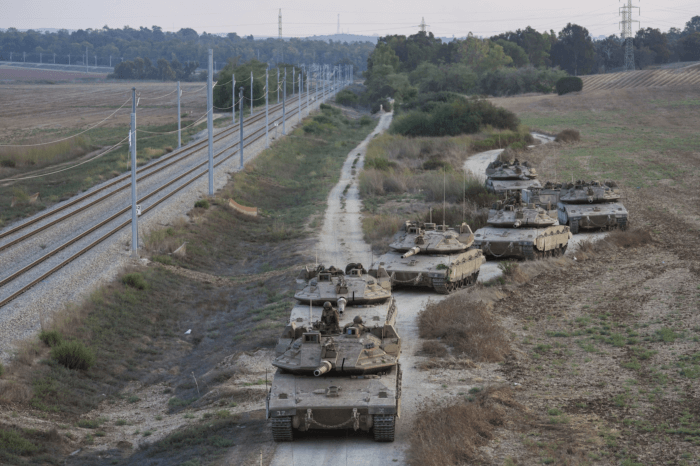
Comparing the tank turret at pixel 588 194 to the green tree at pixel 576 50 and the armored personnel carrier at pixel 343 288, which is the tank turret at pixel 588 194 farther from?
the green tree at pixel 576 50

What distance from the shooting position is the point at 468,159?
65.7 meters

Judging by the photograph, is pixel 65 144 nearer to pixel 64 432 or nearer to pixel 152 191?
pixel 152 191

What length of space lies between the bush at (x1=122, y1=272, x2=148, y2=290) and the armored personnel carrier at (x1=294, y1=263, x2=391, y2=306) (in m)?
8.77

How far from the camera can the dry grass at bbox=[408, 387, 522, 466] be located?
13.4m

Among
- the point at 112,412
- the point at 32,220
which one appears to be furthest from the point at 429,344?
the point at 32,220

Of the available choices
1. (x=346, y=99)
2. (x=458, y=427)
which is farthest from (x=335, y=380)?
(x=346, y=99)

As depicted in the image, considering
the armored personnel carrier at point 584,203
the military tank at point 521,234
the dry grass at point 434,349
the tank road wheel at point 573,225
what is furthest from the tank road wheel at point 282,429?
the tank road wheel at point 573,225

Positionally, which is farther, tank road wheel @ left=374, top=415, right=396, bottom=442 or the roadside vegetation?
the roadside vegetation

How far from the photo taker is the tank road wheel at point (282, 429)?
1413 centimetres

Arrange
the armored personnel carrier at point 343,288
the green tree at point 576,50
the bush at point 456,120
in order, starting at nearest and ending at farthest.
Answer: the armored personnel carrier at point 343,288 → the bush at point 456,120 → the green tree at point 576,50

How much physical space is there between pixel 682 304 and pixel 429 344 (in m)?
8.81

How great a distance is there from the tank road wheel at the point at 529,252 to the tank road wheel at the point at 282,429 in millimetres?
17677

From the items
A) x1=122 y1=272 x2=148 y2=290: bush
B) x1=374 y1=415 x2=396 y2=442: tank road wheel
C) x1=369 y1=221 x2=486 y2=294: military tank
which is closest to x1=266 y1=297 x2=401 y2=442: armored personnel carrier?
x1=374 y1=415 x2=396 y2=442: tank road wheel

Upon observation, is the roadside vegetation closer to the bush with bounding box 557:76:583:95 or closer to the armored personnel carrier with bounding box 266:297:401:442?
the armored personnel carrier with bounding box 266:297:401:442
